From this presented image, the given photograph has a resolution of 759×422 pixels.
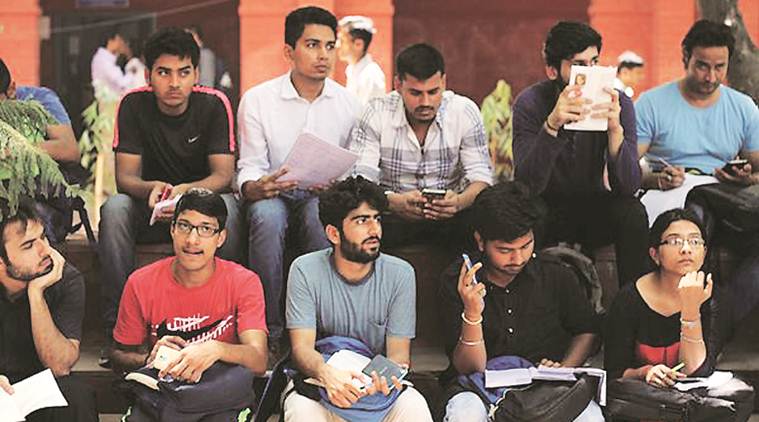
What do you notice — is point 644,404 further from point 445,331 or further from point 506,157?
point 506,157

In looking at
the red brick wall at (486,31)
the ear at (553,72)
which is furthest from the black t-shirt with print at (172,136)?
the red brick wall at (486,31)

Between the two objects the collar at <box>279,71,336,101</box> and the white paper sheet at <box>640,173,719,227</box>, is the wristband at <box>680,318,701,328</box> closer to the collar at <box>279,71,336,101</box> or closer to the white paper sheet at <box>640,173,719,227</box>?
the white paper sheet at <box>640,173,719,227</box>

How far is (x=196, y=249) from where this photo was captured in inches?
213

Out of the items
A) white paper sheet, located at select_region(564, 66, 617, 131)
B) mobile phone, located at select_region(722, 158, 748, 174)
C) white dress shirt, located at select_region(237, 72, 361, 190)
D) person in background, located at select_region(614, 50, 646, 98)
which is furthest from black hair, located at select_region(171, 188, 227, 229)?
person in background, located at select_region(614, 50, 646, 98)

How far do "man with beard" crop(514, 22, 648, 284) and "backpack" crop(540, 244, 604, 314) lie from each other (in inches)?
8.2

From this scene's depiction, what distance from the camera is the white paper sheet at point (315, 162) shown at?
6000 mm

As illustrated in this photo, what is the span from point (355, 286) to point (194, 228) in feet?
2.10

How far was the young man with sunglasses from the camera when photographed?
5.43 m

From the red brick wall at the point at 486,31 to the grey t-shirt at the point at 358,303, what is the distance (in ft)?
11.6

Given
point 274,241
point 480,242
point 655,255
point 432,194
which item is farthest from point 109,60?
point 655,255

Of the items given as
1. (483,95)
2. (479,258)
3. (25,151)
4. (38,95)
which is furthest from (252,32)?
(25,151)

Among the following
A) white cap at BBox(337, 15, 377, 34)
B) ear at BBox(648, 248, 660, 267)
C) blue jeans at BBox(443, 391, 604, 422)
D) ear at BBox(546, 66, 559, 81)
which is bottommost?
blue jeans at BBox(443, 391, 604, 422)

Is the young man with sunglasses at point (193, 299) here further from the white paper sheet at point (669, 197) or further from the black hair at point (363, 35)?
the black hair at point (363, 35)

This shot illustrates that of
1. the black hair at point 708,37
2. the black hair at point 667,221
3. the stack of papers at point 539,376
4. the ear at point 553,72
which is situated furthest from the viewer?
the black hair at point 708,37
